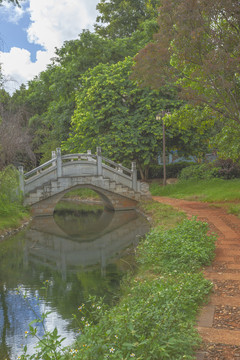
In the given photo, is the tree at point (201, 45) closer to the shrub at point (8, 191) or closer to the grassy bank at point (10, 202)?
the shrub at point (8, 191)

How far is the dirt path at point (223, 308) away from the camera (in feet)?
14.4

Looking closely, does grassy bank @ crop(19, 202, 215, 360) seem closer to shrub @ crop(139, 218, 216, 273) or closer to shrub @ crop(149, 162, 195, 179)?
shrub @ crop(139, 218, 216, 273)

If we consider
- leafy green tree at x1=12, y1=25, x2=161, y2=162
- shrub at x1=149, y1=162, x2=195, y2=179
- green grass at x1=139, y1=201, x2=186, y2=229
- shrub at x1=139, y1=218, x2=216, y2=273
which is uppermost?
leafy green tree at x1=12, y1=25, x2=161, y2=162

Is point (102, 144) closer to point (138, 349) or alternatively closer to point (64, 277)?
point (64, 277)

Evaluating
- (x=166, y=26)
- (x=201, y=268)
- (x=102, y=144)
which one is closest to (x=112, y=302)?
(x=201, y=268)

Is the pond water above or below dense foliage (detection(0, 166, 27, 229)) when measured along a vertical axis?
below

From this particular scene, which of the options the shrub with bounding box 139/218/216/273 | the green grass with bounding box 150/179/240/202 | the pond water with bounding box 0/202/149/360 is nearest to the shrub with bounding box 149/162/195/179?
the green grass with bounding box 150/179/240/202

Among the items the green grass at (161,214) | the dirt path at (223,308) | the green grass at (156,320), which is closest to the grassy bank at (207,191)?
the green grass at (161,214)

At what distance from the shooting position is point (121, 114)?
24234mm

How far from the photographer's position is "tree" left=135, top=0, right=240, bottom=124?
9.69 m

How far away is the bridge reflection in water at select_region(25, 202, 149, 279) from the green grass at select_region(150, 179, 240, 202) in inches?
148

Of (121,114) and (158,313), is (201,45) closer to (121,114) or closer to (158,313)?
(158,313)

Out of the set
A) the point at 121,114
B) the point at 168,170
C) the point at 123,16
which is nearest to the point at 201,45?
the point at 121,114

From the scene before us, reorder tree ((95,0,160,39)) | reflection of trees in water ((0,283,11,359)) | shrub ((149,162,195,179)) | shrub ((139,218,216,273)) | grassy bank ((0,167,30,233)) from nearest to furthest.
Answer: reflection of trees in water ((0,283,11,359)), shrub ((139,218,216,273)), grassy bank ((0,167,30,233)), shrub ((149,162,195,179)), tree ((95,0,160,39))
